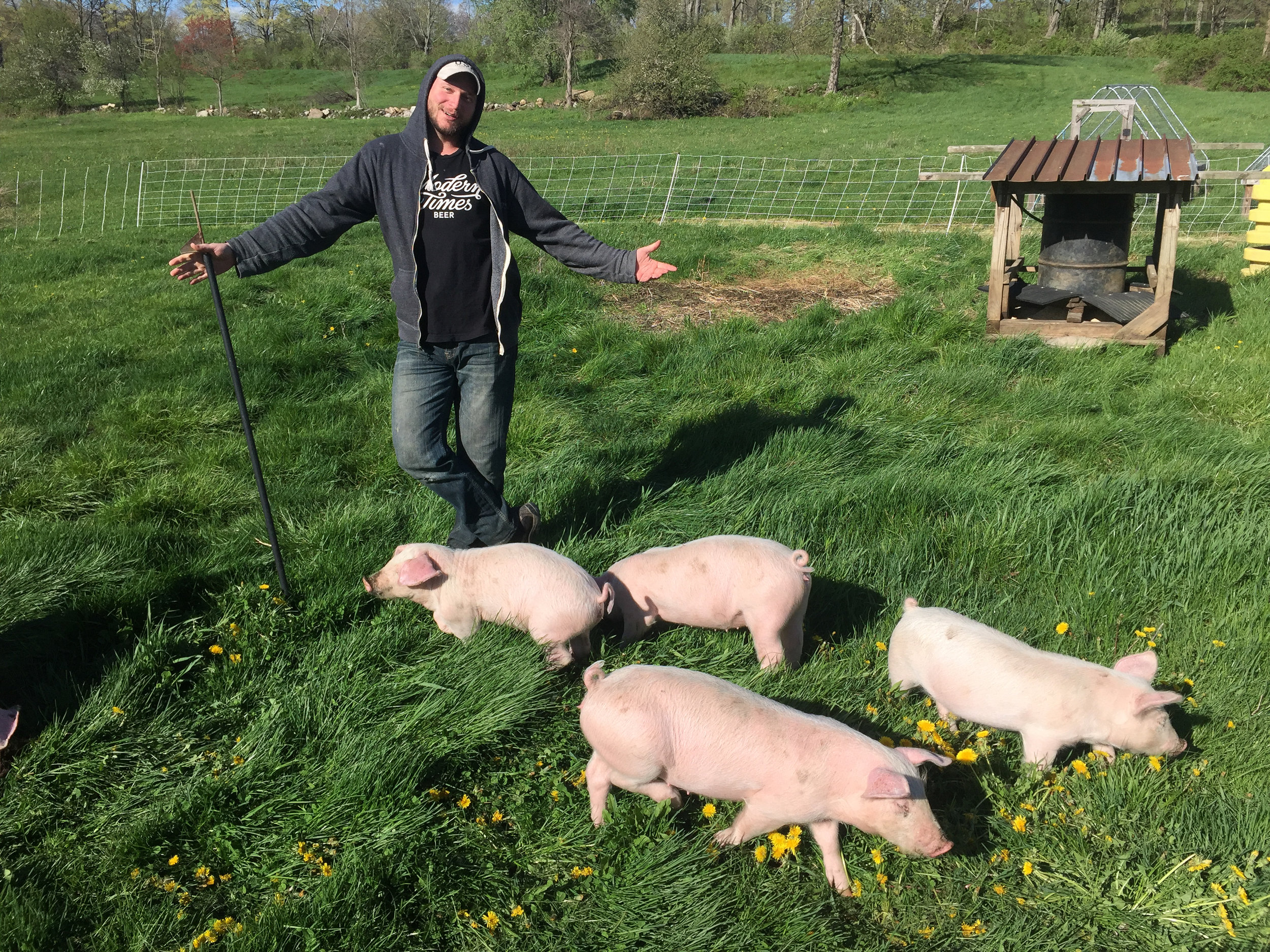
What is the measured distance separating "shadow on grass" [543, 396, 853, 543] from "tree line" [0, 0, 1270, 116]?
33.5m

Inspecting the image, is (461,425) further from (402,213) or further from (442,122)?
A: (442,122)

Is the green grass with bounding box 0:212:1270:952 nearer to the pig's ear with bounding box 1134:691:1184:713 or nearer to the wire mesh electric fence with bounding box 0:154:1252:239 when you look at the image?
the pig's ear with bounding box 1134:691:1184:713

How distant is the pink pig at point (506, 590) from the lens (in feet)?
11.1

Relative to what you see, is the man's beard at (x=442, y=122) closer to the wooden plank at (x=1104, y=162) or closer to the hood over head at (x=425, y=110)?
the hood over head at (x=425, y=110)

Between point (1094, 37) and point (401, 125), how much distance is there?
4287cm

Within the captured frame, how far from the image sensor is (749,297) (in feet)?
29.4

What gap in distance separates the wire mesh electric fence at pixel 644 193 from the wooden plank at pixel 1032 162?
4.09 m

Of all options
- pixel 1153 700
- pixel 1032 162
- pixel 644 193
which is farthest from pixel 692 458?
pixel 644 193

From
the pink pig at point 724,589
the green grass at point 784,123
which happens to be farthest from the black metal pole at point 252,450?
the green grass at point 784,123

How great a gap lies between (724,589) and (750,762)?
88 centimetres

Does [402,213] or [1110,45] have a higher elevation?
[1110,45]

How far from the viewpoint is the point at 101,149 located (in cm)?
2731

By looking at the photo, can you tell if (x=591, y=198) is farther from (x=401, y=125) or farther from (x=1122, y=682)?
(x=401, y=125)

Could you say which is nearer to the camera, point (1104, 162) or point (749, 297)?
point (1104, 162)
